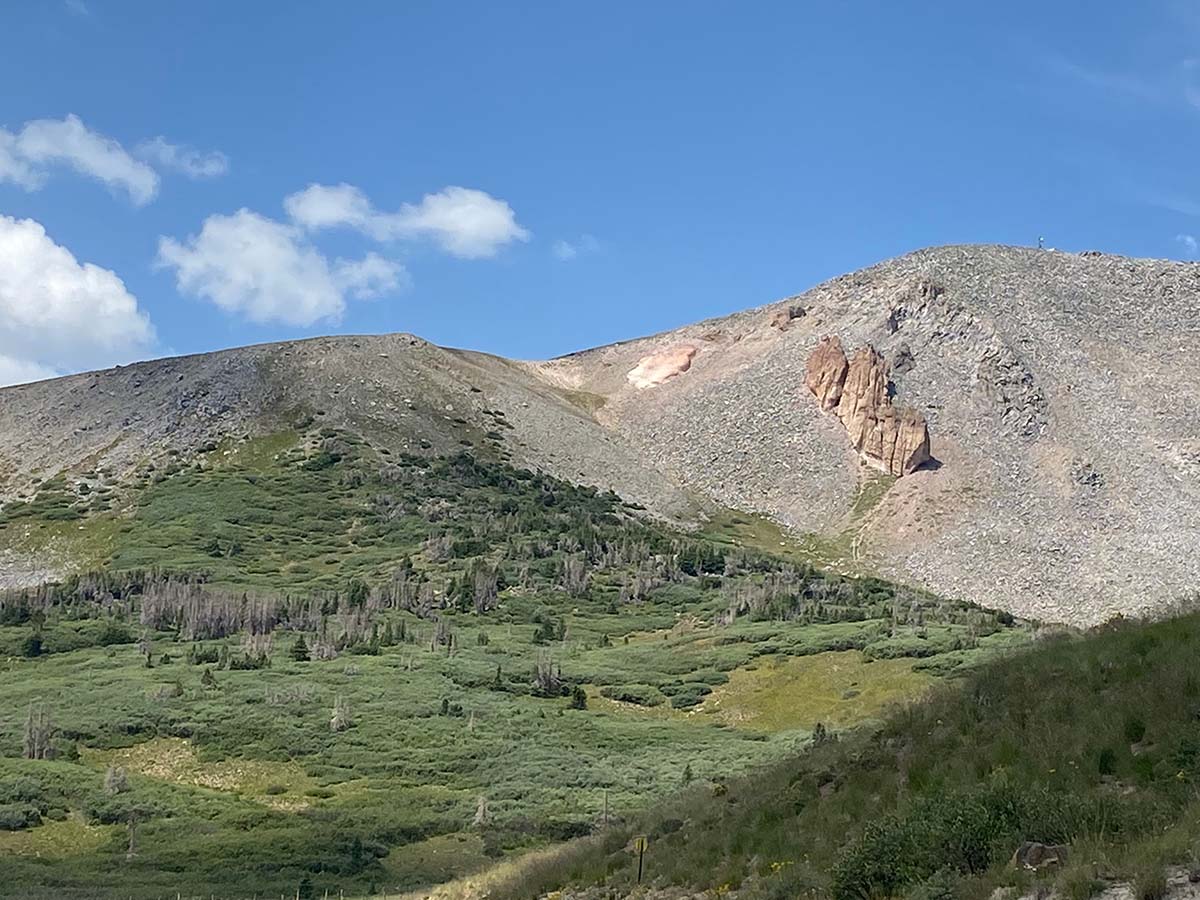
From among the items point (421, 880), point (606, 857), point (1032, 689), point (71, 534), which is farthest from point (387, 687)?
point (71, 534)

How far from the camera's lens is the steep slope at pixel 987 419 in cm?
10981

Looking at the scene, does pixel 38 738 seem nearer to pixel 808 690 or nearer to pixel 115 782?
pixel 115 782

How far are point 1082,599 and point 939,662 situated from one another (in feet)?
157

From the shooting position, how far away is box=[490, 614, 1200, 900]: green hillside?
1088 centimetres

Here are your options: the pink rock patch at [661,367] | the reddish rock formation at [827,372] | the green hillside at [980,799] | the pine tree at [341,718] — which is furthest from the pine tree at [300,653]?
the pink rock patch at [661,367]

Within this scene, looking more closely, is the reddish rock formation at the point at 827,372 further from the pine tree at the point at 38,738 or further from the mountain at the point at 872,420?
the pine tree at the point at 38,738

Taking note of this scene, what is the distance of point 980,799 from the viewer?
12.2 meters

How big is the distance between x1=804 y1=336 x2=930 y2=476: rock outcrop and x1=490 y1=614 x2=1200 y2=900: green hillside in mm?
114898

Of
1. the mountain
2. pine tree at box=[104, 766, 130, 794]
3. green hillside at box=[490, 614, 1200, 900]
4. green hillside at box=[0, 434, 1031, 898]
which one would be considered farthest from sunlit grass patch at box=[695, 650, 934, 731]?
the mountain

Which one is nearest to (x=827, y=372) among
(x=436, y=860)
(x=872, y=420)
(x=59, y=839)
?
(x=872, y=420)

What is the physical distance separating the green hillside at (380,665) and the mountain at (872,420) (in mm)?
7886

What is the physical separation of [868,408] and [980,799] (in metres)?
126

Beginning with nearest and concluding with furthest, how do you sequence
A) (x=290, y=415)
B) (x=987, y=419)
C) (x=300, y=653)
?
1. (x=300, y=653)
2. (x=987, y=419)
3. (x=290, y=415)

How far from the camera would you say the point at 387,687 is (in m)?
63.0
